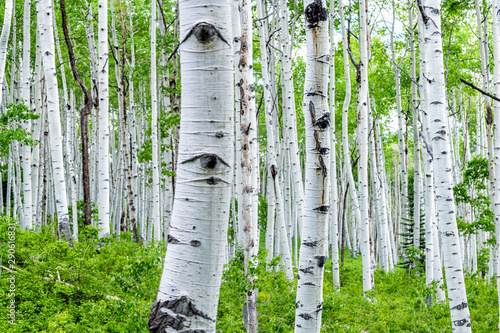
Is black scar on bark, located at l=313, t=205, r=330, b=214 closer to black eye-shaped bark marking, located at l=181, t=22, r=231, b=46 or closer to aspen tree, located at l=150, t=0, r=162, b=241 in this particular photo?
black eye-shaped bark marking, located at l=181, t=22, r=231, b=46

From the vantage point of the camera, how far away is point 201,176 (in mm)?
1142

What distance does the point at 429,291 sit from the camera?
6793 millimetres

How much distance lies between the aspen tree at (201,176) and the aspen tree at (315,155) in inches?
36.3

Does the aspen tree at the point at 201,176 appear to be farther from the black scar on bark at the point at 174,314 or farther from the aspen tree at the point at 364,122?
the aspen tree at the point at 364,122

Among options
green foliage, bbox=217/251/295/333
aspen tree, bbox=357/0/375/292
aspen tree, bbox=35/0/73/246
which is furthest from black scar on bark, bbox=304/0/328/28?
aspen tree, bbox=357/0/375/292

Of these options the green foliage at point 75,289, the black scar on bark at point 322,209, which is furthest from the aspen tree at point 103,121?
the black scar on bark at point 322,209

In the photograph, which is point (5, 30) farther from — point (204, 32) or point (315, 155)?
point (204, 32)

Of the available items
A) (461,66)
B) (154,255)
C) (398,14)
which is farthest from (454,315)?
(461,66)

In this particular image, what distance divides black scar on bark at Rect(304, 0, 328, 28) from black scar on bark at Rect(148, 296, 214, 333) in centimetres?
151

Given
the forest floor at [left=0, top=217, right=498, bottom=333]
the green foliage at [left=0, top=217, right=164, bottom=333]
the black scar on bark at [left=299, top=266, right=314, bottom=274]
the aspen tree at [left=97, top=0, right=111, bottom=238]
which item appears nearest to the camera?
the black scar on bark at [left=299, top=266, right=314, bottom=274]

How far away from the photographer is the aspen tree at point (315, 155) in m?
2.00

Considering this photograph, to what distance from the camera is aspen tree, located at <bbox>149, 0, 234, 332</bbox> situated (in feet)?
3.70

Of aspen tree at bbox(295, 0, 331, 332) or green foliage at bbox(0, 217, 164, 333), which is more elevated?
aspen tree at bbox(295, 0, 331, 332)

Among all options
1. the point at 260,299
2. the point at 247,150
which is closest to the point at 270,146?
the point at 247,150
